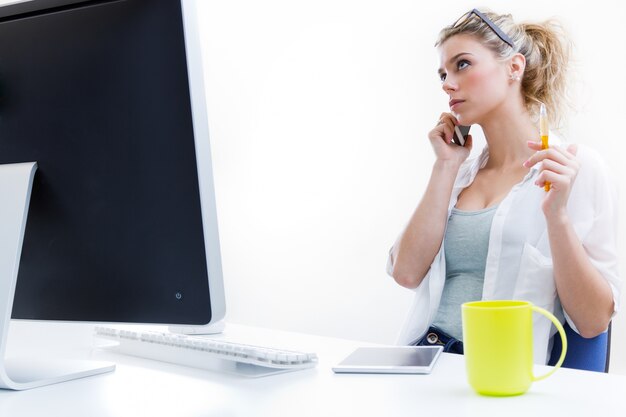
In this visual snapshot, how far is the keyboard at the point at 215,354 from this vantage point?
0.92 meters

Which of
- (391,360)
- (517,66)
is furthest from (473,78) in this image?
(391,360)

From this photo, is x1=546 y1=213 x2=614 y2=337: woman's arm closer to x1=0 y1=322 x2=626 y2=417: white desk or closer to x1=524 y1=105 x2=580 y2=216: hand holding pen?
x1=524 y1=105 x2=580 y2=216: hand holding pen

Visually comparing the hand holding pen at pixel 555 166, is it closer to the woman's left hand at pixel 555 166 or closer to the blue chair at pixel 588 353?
the woman's left hand at pixel 555 166

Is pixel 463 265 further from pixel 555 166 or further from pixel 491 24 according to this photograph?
pixel 491 24

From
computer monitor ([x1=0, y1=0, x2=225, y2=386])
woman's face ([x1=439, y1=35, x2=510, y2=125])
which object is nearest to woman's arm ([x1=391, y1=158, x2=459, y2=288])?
woman's face ([x1=439, y1=35, x2=510, y2=125])

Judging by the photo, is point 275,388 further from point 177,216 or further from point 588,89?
point 588,89

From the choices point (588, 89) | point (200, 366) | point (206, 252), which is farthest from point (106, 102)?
point (588, 89)

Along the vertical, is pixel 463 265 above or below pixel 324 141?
A: below

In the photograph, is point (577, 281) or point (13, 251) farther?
point (577, 281)

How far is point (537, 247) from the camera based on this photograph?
62.7 inches

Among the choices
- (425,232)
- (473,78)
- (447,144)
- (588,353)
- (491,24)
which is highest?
(491,24)

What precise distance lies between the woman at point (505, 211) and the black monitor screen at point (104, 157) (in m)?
0.79

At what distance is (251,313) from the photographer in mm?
3246

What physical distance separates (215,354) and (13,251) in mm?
299
